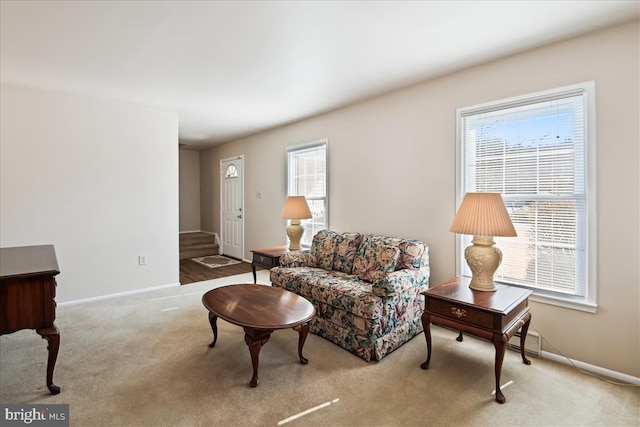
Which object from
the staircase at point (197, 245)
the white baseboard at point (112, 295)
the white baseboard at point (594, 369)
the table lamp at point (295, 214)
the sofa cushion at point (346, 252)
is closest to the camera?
the white baseboard at point (594, 369)

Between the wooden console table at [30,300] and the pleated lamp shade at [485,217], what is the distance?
2713mm

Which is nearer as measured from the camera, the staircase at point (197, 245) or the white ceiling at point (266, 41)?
the white ceiling at point (266, 41)

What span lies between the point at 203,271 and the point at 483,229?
453cm

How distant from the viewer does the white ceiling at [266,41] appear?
2.02 metres

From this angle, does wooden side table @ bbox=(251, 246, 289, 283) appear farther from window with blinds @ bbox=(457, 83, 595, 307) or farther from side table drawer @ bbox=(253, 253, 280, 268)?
window with blinds @ bbox=(457, 83, 595, 307)

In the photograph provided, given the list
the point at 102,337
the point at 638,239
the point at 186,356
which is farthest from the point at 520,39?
the point at 102,337

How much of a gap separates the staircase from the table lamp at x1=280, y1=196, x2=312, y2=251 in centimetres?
335

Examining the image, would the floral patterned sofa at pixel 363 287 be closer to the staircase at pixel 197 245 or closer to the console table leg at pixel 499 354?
the console table leg at pixel 499 354

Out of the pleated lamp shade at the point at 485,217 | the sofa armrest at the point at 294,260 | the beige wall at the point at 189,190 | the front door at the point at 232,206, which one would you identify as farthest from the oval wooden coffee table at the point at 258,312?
the beige wall at the point at 189,190

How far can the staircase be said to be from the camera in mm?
6594

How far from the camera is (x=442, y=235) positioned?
312cm

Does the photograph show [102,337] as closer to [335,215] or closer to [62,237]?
[62,237]

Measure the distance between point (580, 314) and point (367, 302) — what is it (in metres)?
1.57

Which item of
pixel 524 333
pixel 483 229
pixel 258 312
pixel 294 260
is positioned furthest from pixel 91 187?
pixel 524 333
